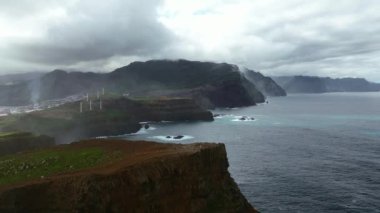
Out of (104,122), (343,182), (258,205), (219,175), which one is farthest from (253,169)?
(104,122)

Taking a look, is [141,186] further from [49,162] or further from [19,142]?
[19,142]

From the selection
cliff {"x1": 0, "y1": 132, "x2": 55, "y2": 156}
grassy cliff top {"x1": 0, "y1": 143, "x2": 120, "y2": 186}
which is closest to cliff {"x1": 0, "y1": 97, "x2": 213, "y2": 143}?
cliff {"x1": 0, "y1": 132, "x2": 55, "y2": 156}

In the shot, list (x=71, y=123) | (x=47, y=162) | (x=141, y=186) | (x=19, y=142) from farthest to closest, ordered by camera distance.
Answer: (x=71, y=123) < (x=19, y=142) < (x=47, y=162) < (x=141, y=186)

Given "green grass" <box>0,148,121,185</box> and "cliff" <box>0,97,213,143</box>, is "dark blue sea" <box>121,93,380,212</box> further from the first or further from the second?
"green grass" <box>0,148,121,185</box>

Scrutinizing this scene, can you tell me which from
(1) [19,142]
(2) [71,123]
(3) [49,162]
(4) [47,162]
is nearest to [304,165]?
(3) [49,162]

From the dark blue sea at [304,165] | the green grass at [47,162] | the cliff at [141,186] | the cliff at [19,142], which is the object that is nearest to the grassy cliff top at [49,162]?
the green grass at [47,162]

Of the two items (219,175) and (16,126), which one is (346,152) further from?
(16,126)

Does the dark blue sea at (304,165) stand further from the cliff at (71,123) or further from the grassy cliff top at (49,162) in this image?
the grassy cliff top at (49,162)
